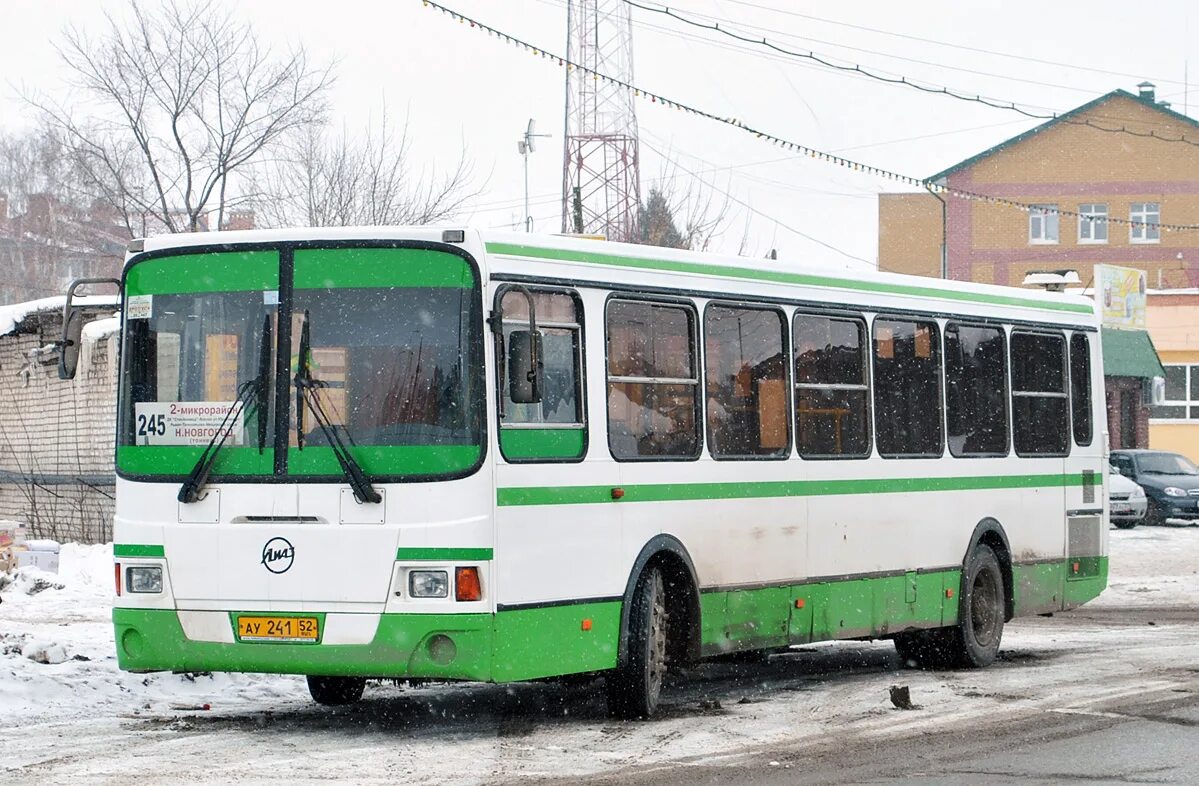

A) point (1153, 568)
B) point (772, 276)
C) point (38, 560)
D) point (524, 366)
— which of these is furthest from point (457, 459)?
point (1153, 568)

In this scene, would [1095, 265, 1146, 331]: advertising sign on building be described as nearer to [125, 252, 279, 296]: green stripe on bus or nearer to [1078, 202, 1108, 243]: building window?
[1078, 202, 1108, 243]: building window

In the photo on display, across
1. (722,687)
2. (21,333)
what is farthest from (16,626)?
(21,333)

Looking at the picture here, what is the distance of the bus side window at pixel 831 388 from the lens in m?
13.2

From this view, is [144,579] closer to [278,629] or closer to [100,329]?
[278,629]

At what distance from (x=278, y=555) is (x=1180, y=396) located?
47.2 m

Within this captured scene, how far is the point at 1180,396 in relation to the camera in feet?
179

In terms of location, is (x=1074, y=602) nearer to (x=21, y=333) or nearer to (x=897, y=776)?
(x=897, y=776)

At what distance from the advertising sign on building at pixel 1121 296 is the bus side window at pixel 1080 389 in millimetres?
31404

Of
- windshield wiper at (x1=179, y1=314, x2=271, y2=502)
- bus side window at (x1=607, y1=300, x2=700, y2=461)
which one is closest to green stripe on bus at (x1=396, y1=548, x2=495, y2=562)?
windshield wiper at (x1=179, y1=314, x2=271, y2=502)

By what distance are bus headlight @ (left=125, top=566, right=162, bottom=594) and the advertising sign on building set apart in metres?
39.0

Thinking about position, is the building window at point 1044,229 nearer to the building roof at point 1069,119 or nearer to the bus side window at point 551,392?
the building roof at point 1069,119

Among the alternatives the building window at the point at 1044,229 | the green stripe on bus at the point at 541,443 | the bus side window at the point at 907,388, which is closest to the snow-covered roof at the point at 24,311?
the bus side window at the point at 907,388

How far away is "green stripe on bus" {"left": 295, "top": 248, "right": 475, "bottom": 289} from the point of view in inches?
411

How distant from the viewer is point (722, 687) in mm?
13602
